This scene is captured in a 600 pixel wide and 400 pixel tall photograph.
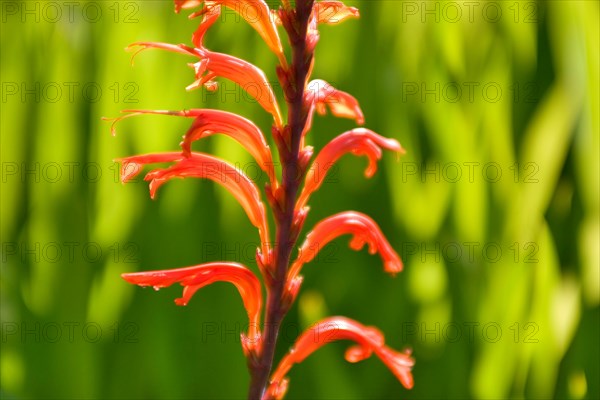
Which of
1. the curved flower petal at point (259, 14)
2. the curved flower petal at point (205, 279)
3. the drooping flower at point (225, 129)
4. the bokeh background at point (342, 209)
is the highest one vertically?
the curved flower petal at point (259, 14)

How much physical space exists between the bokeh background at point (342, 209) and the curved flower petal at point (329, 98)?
62 cm

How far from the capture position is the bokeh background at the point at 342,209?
1510mm

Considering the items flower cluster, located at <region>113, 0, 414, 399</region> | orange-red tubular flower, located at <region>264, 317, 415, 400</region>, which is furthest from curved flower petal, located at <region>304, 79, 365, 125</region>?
orange-red tubular flower, located at <region>264, 317, 415, 400</region>

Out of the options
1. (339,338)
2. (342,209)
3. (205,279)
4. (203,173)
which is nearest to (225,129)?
(203,173)

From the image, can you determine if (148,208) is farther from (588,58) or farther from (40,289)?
(588,58)

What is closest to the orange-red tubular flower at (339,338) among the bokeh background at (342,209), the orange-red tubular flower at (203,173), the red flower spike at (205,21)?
the orange-red tubular flower at (203,173)

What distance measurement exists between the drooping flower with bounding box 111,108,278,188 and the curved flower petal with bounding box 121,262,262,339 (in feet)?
0.35

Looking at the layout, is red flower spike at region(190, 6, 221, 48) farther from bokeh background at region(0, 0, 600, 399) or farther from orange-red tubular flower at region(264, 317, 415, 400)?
bokeh background at region(0, 0, 600, 399)

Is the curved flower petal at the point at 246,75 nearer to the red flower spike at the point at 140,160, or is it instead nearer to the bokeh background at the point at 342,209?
the red flower spike at the point at 140,160

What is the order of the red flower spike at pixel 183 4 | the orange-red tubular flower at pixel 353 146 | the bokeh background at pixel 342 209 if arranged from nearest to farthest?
A: the red flower spike at pixel 183 4
the orange-red tubular flower at pixel 353 146
the bokeh background at pixel 342 209

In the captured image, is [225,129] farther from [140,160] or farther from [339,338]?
[339,338]

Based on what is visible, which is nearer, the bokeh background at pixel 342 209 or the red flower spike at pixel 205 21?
the red flower spike at pixel 205 21

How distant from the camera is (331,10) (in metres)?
0.87

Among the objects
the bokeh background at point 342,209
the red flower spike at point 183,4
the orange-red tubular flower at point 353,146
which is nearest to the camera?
the red flower spike at point 183,4
